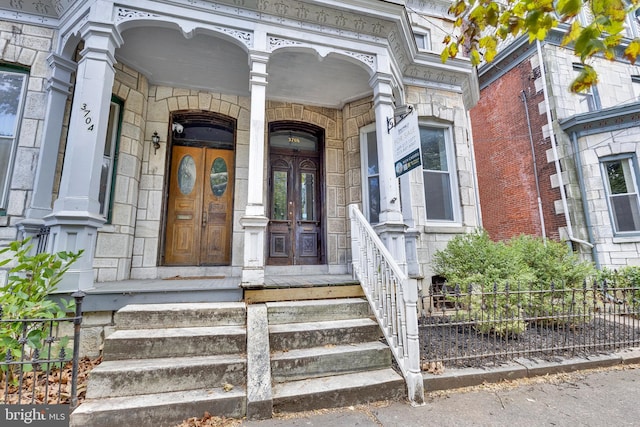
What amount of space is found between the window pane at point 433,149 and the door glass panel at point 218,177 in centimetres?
402

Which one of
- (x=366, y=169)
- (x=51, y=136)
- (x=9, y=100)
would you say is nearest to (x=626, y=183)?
(x=366, y=169)

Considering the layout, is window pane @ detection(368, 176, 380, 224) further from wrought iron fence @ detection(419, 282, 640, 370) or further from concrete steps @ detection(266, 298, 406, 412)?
concrete steps @ detection(266, 298, 406, 412)

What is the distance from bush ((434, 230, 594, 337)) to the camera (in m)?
3.91

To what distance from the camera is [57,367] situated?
3.00m

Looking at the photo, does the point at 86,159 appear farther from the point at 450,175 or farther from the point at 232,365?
the point at 450,175

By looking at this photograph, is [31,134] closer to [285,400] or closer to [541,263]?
[285,400]

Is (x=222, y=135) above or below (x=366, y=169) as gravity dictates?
above

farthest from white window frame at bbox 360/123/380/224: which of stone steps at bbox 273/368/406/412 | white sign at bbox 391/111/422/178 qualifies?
stone steps at bbox 273/368/406/412

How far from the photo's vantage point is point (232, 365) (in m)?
2.65

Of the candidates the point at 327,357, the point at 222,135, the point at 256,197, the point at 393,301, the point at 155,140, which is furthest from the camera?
the point at 222,135

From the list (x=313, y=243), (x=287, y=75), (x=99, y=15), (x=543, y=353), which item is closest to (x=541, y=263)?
(x=543, y=353)

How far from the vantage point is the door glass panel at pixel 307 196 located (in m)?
6.17

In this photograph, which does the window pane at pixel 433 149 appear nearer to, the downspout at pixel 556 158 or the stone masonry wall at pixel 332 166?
the stone masonry wall at pixel 332 166

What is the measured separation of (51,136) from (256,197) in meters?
3.04
